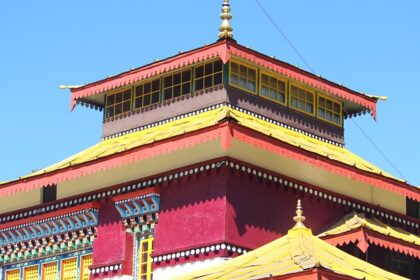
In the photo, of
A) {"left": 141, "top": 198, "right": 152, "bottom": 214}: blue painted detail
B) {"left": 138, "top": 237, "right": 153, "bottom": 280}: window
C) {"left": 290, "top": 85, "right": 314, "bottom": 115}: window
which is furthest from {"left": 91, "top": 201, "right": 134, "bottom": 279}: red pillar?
{"left": 290, "top": 85, "right": 314, "bottom": 115}: window

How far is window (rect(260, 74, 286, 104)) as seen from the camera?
2739cm

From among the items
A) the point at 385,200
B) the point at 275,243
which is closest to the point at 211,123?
the point at 275,243

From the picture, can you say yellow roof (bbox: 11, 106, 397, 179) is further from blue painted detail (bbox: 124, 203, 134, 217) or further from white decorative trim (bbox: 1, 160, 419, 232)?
blue painted detail (bbox: 124, 203, 134, 217)

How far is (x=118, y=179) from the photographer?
26.2 m

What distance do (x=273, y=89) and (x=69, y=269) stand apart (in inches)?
300

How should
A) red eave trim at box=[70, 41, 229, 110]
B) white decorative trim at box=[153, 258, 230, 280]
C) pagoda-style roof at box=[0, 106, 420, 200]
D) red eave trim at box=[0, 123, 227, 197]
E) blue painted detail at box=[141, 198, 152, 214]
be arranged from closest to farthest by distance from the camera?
white decorative trim at box=[153, 258, 230, 280]
red eave trim at box=[0, 123, 227, 197]
pagoda-style roof at box=[0, 106, 420, 200]
blue painted detail at box=[141, 198, 152, 214]
red eave trim at box=[70, 41, 229, 110]

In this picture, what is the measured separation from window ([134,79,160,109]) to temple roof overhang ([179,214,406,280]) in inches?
301

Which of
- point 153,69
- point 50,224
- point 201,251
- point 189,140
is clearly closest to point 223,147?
point 189,140

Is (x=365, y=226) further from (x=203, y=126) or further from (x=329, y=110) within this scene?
(x=329, y=110)

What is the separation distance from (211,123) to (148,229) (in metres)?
3.22

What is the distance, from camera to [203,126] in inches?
958

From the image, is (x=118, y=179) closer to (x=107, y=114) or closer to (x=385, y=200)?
(x=107, y=114)

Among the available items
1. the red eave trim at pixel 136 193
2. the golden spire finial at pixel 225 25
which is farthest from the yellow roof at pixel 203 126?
the golden spire finial at pixel 225 25

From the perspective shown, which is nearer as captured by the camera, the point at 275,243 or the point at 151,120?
the point at 275,243
